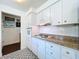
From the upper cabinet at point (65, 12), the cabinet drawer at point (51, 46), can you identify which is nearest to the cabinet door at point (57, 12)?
the upper cabinet at point (65, 12)

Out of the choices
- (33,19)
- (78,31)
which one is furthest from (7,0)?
(78,31)

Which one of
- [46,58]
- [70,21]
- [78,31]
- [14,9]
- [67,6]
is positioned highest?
[14,9]

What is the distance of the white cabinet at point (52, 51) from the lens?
167 cm

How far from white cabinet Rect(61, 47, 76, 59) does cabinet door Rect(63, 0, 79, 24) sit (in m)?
0.66

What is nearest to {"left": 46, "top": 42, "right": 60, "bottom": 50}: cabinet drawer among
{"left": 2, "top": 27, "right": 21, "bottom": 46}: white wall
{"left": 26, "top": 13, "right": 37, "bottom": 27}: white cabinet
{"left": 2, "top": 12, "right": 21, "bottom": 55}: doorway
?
{"left": 26, "top": 13, "right": 37, "bottom": 27}: white cabinet

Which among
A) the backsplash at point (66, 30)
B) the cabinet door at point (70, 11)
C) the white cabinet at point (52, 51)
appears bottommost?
the white cabinet at point (52, 51)

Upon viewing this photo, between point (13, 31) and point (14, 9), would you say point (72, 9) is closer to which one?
point (14, 9)

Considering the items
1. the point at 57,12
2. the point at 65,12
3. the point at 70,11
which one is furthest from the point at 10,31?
the point at 70,11

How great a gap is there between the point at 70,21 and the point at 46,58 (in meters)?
1.27

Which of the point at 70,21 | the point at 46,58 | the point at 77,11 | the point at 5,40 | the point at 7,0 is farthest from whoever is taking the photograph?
the point at 5,40

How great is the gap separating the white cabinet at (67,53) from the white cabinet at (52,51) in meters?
0.13

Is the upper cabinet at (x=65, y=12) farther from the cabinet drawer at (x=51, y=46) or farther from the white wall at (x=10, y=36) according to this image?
the white wall at (x=10, y=36)

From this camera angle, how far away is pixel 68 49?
4.49 feet

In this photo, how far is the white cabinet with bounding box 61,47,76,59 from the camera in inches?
50.1
